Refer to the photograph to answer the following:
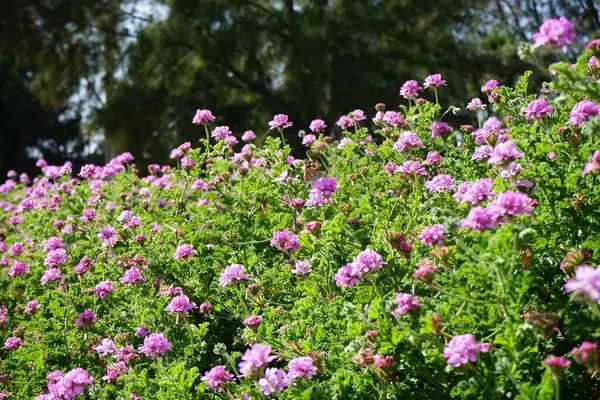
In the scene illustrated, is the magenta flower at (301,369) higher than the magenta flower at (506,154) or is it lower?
lower

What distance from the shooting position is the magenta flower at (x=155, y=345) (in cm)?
265

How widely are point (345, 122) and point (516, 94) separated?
3.80ft

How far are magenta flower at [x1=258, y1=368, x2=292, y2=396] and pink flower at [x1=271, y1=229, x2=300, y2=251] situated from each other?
3.17ft

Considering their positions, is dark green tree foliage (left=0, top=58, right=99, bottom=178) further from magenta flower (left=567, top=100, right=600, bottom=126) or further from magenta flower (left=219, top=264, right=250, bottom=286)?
magenta flower (left=567, top=100, right=600, bottom=126)

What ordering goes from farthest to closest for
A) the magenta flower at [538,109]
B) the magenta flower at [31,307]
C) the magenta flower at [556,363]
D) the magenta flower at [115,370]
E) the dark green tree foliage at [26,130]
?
the dark green tree foliage at [26,130] < the magenta flower at [31,307] < the magenta flower at [115,370] < the magenta flower at [538,109] < the magenta flower at [556,363]

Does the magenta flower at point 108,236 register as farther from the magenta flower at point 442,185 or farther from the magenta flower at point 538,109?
the magenta flower at point 538,109

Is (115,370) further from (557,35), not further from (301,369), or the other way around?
(557,35)

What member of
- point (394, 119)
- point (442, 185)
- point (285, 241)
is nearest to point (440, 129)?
point (394, 119)

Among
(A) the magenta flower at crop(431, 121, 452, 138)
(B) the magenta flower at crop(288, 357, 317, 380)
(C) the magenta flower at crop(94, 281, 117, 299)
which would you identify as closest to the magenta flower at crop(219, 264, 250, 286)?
(B) the magenta flower at crop(288, 357, 317, 380)

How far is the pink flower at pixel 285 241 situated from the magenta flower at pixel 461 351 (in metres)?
1.19

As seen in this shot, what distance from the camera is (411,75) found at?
1158 centimetres

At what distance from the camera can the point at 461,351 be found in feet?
5.75

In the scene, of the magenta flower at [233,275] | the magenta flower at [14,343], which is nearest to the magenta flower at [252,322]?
the magenta flower at [233,275]

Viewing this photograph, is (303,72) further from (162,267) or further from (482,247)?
(482,247)
